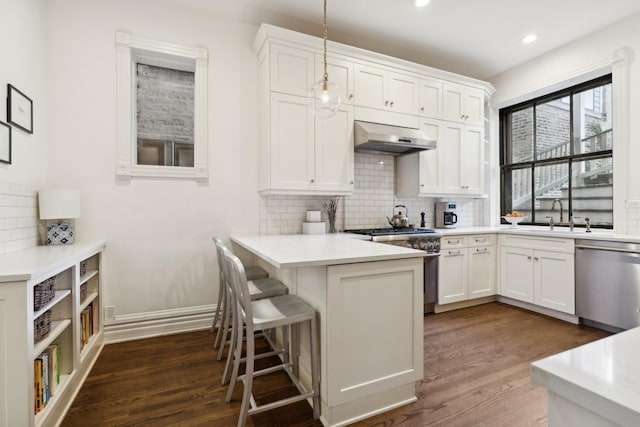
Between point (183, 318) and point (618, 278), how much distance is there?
409 centimetres

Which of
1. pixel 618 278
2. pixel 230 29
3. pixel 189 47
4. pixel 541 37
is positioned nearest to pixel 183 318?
pixel 189 47

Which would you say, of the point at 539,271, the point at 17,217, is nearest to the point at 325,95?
the point at 17,217

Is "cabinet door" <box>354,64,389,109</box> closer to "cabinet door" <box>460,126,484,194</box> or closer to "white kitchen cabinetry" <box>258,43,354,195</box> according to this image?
"white kitchen cabinetry" <box>258,43,354,195</box>

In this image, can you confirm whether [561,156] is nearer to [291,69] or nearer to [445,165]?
[445,165]

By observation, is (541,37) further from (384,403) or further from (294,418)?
(294,418)

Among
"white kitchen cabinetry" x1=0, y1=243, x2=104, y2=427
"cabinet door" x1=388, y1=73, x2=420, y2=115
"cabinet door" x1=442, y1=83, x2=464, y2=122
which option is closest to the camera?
"white kitchen cabinetry" x1=0, y1=243, x2=104, y2=427

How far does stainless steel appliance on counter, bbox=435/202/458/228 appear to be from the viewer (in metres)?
4.25

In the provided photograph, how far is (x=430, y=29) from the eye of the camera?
3381mm

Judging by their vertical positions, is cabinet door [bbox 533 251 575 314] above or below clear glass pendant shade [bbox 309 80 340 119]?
below

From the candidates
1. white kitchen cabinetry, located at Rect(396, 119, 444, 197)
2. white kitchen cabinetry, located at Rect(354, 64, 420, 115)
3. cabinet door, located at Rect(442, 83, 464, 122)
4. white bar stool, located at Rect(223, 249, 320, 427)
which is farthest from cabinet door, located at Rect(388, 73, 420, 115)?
white bar stool, located at Rect(223, 249, 320, 427)

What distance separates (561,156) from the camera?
155 inches

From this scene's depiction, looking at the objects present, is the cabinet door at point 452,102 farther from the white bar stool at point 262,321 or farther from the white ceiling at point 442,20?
the white bar stool at point 262,321

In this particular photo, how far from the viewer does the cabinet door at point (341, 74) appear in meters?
3.12

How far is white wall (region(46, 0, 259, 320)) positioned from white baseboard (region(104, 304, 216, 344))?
40 millimetres
